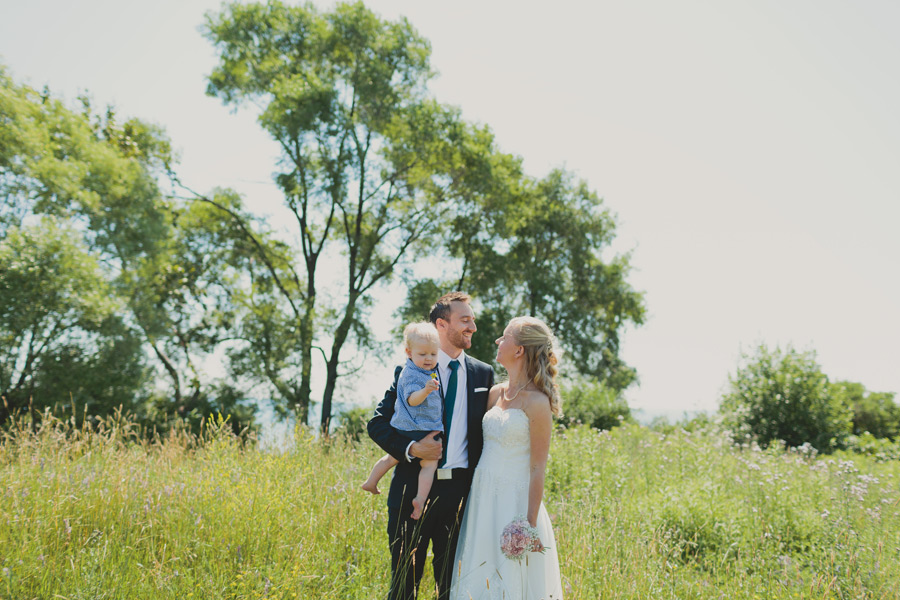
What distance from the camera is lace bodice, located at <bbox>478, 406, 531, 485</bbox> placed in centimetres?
324

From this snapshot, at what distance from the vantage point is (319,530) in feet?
14.3

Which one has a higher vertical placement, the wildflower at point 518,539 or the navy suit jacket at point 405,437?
the navy suit jacket at point 405,437

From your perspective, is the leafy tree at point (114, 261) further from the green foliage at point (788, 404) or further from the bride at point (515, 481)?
the green foliage at point (788, 404)

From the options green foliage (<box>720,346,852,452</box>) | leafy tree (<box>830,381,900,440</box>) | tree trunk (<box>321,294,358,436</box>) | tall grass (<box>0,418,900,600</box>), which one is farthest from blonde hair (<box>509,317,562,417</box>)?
leafy tree (<box>830,381,900,440</box>)

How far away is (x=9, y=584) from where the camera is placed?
350cm

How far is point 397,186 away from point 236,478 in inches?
649

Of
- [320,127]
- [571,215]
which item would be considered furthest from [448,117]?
[571,215]

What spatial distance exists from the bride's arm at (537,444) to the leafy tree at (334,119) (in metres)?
15.3

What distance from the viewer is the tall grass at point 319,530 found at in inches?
143

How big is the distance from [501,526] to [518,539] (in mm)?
298

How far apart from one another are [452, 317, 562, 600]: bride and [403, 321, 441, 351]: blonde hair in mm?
436

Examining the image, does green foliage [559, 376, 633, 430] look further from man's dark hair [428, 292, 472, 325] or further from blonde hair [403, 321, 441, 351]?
blonde hair [403, 321, 441, 351]

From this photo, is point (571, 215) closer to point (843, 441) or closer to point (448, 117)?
point (448, 117)

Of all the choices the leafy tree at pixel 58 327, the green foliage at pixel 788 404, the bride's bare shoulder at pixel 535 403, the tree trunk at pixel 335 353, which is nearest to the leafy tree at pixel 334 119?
the tree trunk at pixel 335 353
